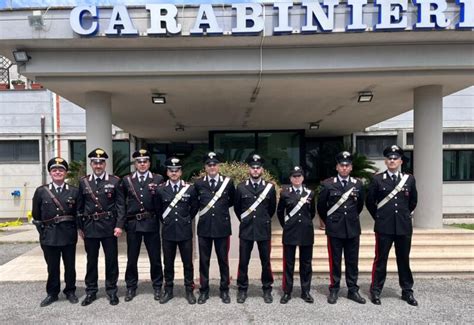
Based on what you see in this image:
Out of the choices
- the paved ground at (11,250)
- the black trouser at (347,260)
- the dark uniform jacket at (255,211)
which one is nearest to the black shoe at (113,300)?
the dark uniform jacket at (255,211)

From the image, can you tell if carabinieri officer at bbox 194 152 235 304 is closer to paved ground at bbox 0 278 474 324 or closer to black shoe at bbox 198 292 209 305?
black shoe at bbox 198 292 209 305

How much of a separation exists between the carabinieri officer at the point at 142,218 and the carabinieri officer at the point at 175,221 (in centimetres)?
12

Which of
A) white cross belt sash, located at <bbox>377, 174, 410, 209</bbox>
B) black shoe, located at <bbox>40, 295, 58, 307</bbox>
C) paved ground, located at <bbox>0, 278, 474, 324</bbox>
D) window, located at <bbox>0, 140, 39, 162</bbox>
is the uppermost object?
window, located at <bbox>0, 140, 39, 162</bbox>

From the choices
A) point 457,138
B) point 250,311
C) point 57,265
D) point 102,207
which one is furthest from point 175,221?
point 457,138

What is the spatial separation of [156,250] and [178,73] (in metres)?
2.86

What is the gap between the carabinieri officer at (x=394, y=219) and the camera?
4.51m

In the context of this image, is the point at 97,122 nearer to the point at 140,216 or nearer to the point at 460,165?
the point at 140,216

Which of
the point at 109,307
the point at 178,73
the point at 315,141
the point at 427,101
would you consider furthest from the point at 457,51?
the point at 315,141

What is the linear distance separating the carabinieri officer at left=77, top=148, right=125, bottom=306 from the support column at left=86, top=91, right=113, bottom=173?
210 centimetres

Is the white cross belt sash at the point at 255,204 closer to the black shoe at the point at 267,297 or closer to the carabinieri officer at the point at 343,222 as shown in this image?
the carabinieri officer at the point at 343,222

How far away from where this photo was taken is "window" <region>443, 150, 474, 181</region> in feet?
48.8

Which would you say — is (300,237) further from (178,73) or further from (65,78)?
(65,78)

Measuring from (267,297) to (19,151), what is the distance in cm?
1396

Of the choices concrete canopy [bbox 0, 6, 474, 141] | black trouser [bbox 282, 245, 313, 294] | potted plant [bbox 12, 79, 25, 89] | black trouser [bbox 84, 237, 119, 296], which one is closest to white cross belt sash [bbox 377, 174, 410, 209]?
black trouser [bbox 282, 245, 313, 294]
